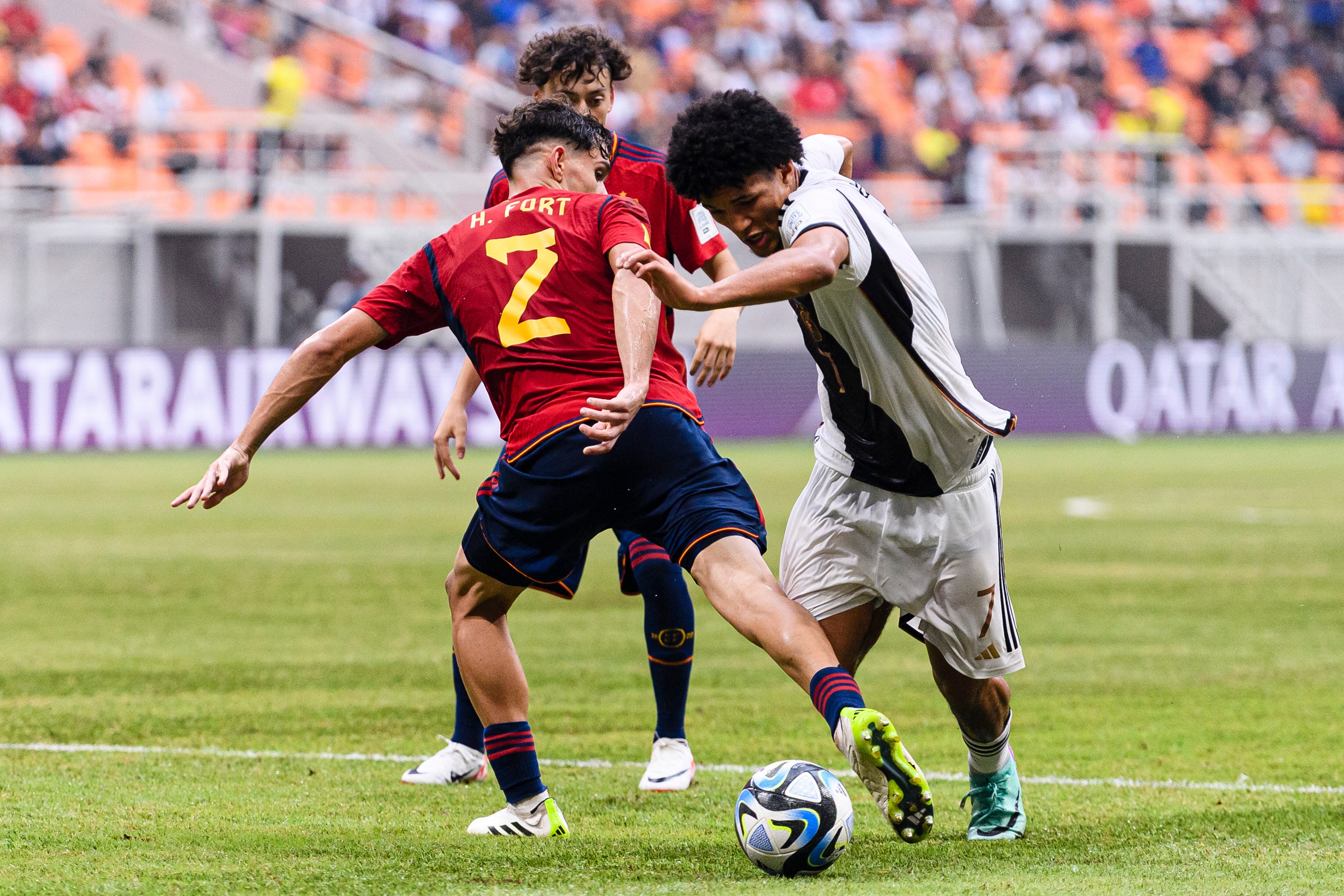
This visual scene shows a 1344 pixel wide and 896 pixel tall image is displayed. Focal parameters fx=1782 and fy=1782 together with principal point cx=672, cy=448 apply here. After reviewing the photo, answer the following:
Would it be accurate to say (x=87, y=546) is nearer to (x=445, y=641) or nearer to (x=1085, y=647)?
(x=445, y=641)

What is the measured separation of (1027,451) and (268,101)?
11.4 metres

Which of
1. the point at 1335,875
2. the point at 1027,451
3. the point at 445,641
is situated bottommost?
the point at 1027,451

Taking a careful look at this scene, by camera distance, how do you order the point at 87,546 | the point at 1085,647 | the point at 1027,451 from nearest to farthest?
the point at 1085,647 < the point at 87,546 < the point at 1027,451

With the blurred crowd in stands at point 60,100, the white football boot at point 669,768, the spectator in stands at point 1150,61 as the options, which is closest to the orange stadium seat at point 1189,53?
the spectator in stands at point 1150,61

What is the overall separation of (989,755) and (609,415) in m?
1.40

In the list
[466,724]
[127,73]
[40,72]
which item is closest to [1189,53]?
[127,73]

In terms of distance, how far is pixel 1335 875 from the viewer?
396 centimetres

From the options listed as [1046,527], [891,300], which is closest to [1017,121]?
[1046,527]

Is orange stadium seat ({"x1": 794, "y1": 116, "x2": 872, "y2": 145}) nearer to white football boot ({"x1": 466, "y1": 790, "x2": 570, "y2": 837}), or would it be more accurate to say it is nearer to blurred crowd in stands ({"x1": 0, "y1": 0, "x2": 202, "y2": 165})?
blurred crowd in stands ({"x1": 0, "y1": 0, "x2": 202, "y2": 165})

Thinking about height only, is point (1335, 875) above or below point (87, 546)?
above

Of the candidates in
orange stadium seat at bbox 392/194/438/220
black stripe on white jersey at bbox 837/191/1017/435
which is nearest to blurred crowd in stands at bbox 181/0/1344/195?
orange stadium seat at bbox 392/194/438/220

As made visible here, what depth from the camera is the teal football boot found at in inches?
178

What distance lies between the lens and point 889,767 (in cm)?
373

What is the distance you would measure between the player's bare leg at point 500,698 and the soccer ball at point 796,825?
0.64 meters
